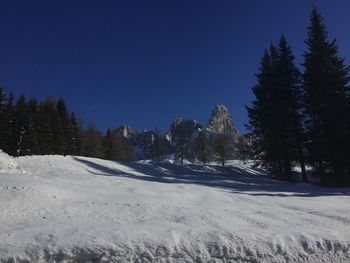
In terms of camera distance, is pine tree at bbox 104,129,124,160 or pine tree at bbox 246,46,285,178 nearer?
pine tree at bbox 246,46,285,178

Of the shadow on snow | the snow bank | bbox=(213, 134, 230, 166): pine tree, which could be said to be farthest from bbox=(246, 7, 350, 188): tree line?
bbox=(213, 134, 230, 166): pine tree

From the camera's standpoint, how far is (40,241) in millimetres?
9180

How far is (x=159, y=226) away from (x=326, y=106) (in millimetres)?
20379

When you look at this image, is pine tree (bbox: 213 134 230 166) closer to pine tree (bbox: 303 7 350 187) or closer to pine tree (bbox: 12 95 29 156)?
pine tree (bbox: 12 95 29 156)

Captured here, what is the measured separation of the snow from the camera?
30.1ft

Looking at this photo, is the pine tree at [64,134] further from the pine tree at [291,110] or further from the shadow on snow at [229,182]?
the pine tree at [291,110]

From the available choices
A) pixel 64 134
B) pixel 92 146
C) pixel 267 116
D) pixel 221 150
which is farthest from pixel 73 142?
pixel 267 116

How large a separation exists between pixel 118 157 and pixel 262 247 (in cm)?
6669

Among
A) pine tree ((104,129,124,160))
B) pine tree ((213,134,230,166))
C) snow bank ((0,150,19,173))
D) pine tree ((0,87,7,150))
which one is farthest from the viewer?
pine tree ((104,129,124,160))

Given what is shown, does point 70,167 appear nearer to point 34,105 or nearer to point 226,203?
point 226,203

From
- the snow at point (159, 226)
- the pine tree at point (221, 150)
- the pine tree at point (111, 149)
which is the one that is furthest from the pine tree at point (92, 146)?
the snow at point (159, 226)

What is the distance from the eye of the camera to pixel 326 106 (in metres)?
27.5

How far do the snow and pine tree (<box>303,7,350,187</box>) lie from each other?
9.59 m

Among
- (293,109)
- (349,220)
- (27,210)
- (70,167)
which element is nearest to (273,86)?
(293,109)
